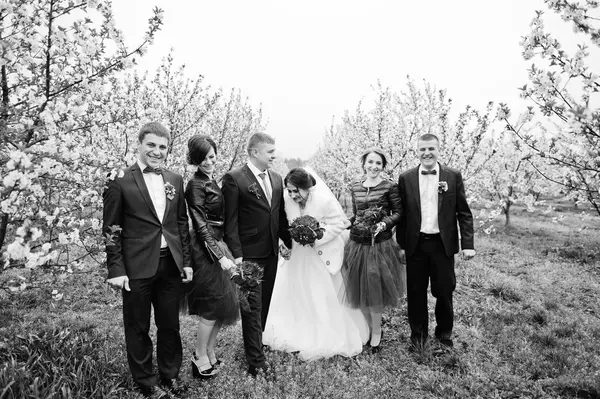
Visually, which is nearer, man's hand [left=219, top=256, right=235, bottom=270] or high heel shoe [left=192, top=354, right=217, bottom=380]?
man's hand [left=219, top=256, right=235, bottom=270]

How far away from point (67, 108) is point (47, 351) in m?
2.57

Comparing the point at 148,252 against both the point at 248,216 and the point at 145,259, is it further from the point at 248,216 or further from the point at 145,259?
the point at 248,216

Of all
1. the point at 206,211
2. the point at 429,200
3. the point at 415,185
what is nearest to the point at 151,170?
the point at 206,211

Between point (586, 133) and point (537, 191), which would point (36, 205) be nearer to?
point (586, 133)

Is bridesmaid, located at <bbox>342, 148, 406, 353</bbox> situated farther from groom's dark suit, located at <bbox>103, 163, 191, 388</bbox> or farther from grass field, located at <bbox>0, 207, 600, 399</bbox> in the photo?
groom's dark suit, located at <bbox>103, 163, 191, 388</bbox>

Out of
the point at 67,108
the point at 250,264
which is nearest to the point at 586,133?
the point at 250,264

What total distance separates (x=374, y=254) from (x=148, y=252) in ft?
8.87

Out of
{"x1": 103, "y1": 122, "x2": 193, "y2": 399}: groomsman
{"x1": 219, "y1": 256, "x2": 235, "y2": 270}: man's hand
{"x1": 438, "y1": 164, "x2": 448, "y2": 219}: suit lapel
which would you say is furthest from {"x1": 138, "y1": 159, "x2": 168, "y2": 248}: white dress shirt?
{"x1": 438, "y1": 164, "x2": 448, "y2": 219}: suit lapel

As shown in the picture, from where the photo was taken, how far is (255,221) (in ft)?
13.7

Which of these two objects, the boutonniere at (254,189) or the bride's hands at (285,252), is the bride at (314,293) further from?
the boutonniere at (254,189)

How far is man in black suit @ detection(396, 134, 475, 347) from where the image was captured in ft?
14.7

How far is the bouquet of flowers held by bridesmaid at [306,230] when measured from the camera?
4423 mm

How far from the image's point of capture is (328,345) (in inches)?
181

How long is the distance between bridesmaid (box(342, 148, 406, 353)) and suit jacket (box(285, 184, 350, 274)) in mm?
165
